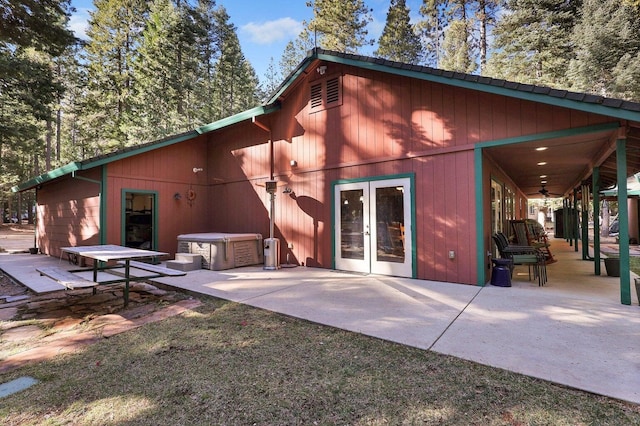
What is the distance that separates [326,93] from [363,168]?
6.55 ft

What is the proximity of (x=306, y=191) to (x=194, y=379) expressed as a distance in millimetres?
5321

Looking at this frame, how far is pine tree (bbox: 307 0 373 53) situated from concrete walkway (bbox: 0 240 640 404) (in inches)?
659

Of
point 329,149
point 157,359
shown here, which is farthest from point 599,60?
point 157,359

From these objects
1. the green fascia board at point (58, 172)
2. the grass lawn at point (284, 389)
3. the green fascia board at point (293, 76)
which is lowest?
the grass lawn at point (284, 389)

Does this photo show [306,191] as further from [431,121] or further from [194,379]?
[194,379]

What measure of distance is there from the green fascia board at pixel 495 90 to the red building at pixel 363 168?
0.02m

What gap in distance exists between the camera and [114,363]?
2.65 metres

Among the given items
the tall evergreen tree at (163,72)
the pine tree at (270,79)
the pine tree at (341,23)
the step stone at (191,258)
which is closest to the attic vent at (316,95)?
the step stone at (191,258)

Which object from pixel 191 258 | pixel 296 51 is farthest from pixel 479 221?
pixel 296 51

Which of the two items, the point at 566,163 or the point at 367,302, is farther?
the point at 566,163

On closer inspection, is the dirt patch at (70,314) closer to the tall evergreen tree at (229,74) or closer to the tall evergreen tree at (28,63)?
the tall evergreen tree at (28,63)

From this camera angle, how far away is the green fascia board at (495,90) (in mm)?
3723

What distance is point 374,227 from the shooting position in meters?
6.20

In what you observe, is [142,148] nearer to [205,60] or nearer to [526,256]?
[526,256]
